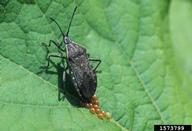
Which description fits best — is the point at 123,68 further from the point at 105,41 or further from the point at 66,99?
the point at 66,99

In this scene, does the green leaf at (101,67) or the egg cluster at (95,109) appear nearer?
the green leaf at (101,67)

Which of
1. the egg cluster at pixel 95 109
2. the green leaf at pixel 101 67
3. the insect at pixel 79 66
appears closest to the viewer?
the green leaf at pixel 101 67

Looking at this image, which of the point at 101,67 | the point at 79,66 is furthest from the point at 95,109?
the point at 79,66

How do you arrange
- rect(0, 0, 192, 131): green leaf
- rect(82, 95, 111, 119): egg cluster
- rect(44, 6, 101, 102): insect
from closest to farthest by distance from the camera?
rect(0, 0, 192, 131): green leaf
rect(82, 95, 111, 119): egg cluster
rect(44, 6, 101, 102): insect

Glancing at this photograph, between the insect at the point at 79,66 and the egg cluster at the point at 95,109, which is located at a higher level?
the insect at the point at 79,66

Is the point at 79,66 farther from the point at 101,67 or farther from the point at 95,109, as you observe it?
the point at 95,109

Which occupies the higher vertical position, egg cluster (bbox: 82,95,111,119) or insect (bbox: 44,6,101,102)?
insect (bbox: 44,6,101,102)

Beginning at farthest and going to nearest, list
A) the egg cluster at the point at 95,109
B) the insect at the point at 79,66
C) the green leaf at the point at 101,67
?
1. the insect at the point at 79,66
2. the egg cluster at the point at 95,109
3. the green leaf at the point at 101,67
